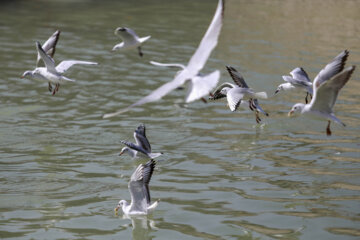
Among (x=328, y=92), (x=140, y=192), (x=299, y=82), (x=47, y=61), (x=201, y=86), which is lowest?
(x=140, y=192)

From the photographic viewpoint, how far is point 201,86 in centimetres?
981

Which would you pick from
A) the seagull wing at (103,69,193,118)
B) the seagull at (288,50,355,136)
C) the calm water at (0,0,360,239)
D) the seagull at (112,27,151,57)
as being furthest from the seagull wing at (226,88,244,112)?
the seagull at (112,27,151,57)

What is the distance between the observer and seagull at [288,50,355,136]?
9.86m

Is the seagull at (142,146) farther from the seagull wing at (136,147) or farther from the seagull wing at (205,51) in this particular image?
the seagull wing at (205,51)

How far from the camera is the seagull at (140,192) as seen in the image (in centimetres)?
945

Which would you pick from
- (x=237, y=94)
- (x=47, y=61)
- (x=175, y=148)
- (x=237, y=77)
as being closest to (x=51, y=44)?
(x=47, y=61)

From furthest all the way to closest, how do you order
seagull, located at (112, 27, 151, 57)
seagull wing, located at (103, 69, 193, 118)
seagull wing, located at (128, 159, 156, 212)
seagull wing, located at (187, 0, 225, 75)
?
seagull, located at (112, 27, 151, 57), seagull wing, located at (187, 0, 225, 75), seagull wing, located at (128, 159, 156, 212), seagull wing, located at (103, 69, 193, 118)

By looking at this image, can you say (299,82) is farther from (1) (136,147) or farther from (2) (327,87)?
(1) (136,147)

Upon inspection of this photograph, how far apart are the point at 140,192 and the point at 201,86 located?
177cm

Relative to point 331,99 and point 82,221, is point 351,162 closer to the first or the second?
point 331,99

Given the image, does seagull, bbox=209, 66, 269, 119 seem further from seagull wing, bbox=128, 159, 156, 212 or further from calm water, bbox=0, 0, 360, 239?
seagull wing, bbox=128, 159, 156, 212

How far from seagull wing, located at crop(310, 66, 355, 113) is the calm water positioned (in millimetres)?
1334

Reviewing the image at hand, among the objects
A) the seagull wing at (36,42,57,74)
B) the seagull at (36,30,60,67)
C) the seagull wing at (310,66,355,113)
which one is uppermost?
the seagull at (36,30,60,67)

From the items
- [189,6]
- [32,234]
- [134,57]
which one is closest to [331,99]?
[32,234]
